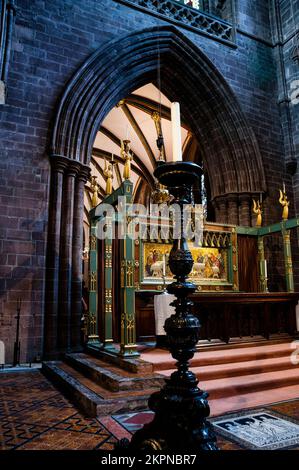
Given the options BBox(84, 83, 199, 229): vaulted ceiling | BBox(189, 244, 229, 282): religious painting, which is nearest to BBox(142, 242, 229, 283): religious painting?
BBox(189, 244, 229, 282): religious painting

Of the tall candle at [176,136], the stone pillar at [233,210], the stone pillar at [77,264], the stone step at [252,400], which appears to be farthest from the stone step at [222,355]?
the stone pillar at [233,210]

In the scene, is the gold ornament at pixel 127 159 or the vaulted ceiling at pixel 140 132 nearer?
the gold ornament at pixel 127 159

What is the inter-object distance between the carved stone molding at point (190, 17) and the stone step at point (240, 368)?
8.24m

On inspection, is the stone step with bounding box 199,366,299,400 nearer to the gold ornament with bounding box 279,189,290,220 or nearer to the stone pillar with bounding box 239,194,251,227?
the gold ornament with bounding box 279,189,290,220

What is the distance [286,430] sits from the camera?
2.46 m

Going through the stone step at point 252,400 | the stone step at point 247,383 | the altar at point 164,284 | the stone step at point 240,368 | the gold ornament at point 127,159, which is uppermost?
the gold ornament at point 127,159

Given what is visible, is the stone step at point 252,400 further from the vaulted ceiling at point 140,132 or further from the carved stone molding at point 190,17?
the vaulted ceiling at point 140,132

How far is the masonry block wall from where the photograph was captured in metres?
5.96

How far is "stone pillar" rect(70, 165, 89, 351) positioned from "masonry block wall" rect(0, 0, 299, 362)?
1.83 ft

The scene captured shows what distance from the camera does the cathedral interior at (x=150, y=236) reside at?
239 centimetres

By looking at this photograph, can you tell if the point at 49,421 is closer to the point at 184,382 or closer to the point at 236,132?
the point at 184,382

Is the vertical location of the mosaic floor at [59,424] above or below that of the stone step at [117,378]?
below

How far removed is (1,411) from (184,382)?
2116 mm

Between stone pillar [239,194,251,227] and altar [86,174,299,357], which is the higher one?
stone pillar [239,194,251,227]
